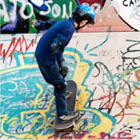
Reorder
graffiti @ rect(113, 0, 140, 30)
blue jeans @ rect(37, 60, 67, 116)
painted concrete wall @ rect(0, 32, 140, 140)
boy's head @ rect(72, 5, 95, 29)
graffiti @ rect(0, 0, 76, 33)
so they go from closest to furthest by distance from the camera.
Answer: boy's head @ rect(72, 5, 95, 29) < blue jeans @ rect(37, 60, 67, 116) < painted concrete wall @ rect(0, 32, 140, 140) < graffiti @ rect(113, 0, 140, 30) < graffiti @ rect(0, 0, 76, 33)

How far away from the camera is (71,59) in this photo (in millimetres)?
6957

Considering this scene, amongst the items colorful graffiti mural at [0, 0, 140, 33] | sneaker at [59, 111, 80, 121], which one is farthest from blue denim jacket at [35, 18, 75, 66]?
colorful graffiti mural at [0, 0, 140, 33]

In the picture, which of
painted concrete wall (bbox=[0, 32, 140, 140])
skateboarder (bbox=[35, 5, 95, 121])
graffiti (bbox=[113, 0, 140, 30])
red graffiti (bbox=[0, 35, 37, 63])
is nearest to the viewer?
skateboarder (bbox=[35, 5, 95, 121])

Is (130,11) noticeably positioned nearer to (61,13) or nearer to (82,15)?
(61,13)

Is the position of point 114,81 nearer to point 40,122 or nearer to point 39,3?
point 40,122

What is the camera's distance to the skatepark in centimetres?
589

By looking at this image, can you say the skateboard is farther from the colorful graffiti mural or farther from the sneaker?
the colorful graffiti mural

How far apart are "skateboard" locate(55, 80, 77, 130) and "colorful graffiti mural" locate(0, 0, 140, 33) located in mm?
1560

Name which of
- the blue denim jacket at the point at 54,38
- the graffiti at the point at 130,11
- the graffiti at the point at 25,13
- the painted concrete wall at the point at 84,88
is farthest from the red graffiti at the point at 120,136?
the graffiti at the point at 25,13

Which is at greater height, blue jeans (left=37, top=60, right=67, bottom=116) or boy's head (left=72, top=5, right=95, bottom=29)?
boy's head (left=72, top=5, right=95, bottom=29)

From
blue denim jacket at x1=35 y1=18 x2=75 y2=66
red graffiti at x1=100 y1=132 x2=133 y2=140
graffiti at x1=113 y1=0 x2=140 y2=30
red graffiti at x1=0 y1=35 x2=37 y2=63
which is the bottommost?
red graffiti at x1=100 y1=132 x2=133 y2=140

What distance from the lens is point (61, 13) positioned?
24.8 feet

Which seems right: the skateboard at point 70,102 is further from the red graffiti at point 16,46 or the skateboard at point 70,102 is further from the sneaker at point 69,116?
the red graffiti at point 16,46

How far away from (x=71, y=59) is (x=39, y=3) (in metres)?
1.47
